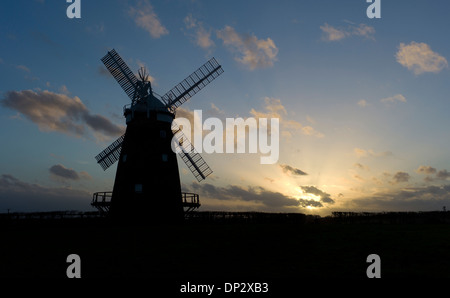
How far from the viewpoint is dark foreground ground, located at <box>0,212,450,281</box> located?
43.3 ft

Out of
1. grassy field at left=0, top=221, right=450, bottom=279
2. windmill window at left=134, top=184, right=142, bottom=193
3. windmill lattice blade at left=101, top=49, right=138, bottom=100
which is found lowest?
grassy field at left=0, top=221, right=450, bottom=279

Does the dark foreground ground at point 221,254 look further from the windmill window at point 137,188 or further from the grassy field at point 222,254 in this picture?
the windmill window at point 137,188

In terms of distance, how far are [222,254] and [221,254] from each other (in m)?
0.05

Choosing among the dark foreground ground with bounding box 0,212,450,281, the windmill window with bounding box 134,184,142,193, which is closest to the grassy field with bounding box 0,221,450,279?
the dark foreground ground with bounding box 0,212,450,281

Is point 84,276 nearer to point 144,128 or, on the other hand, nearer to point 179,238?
point 179,238

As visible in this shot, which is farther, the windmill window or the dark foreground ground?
the windmill window

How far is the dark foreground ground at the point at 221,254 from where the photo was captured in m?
13.2

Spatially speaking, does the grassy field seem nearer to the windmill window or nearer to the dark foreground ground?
the dark foreground ground

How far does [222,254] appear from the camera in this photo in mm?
16047

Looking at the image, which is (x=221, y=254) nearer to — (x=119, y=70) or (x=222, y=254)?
(x=222, y=254)

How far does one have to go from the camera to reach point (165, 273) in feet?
42.9

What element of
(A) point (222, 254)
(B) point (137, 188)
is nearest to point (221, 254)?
(A) point (222, 254)
